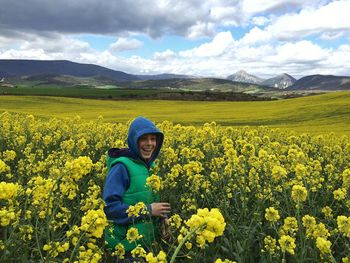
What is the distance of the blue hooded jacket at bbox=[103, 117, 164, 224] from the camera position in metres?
4.16

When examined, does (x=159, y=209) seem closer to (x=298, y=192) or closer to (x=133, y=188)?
(x=133, y=188)

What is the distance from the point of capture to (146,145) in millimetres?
4660

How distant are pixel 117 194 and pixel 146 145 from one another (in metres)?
0.68

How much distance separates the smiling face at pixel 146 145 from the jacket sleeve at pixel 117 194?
349 mm

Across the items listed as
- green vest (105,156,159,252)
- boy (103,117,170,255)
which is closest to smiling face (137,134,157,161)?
boy (103,117,170,255)

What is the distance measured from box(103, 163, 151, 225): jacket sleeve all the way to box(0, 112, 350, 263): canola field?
22 cm

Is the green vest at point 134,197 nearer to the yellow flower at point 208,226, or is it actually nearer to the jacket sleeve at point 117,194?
the jacket sleeve at point 117,194

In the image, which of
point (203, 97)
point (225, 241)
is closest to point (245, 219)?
point (225, 241)

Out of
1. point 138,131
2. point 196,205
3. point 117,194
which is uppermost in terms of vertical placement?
point 138,131

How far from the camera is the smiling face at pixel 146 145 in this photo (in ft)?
15.3

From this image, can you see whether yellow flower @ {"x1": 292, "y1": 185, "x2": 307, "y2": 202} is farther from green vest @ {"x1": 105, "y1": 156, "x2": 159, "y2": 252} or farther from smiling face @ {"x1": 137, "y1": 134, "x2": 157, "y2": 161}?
smiling face @ {"x1": 137, "y1": 134, "x2": 157, "y2": 161}

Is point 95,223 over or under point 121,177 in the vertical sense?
over

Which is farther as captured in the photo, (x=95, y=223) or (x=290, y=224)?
(x=290, y=224)

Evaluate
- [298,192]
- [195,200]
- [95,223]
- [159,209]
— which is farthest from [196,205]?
[95,223]
